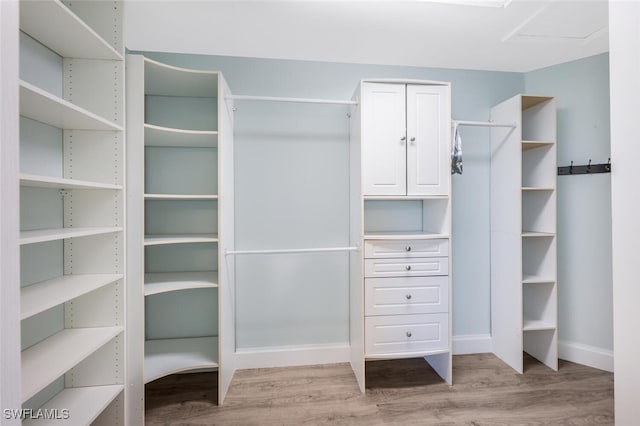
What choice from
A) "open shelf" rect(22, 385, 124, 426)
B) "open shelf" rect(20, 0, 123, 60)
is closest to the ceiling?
"open shelf" rect(20, 0, 123, 60)

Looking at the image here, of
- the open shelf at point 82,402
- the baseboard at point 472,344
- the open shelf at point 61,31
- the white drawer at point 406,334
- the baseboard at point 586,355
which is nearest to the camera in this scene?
the open shelf at point 61,31

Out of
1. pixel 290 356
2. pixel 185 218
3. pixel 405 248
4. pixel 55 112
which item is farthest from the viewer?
pixel 290 356

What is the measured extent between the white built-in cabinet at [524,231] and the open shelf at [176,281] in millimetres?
2234

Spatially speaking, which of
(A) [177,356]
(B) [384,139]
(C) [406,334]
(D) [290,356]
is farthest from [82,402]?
(B) [384,139]

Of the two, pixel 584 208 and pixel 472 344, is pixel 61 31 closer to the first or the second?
pixel 472 344

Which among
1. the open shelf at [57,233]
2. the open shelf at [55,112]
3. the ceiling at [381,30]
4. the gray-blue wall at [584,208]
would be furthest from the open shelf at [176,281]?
the gray-blue wall at [584,208]

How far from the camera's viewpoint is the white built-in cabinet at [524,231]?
2.12m

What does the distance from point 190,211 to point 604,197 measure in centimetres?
322

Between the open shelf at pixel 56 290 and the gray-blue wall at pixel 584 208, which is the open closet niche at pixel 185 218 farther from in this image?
the gray-blue wall at pixel 584 208

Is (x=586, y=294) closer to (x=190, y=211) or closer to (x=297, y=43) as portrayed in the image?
(x=297, y=43)

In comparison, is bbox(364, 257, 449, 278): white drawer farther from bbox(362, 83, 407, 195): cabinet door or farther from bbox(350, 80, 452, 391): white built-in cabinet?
bbox(362, 83, 407, 195): cabinet door

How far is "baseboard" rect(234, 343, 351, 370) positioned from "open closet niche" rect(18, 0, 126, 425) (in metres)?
0.87

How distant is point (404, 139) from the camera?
6.35ft

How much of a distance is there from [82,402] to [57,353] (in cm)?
32
